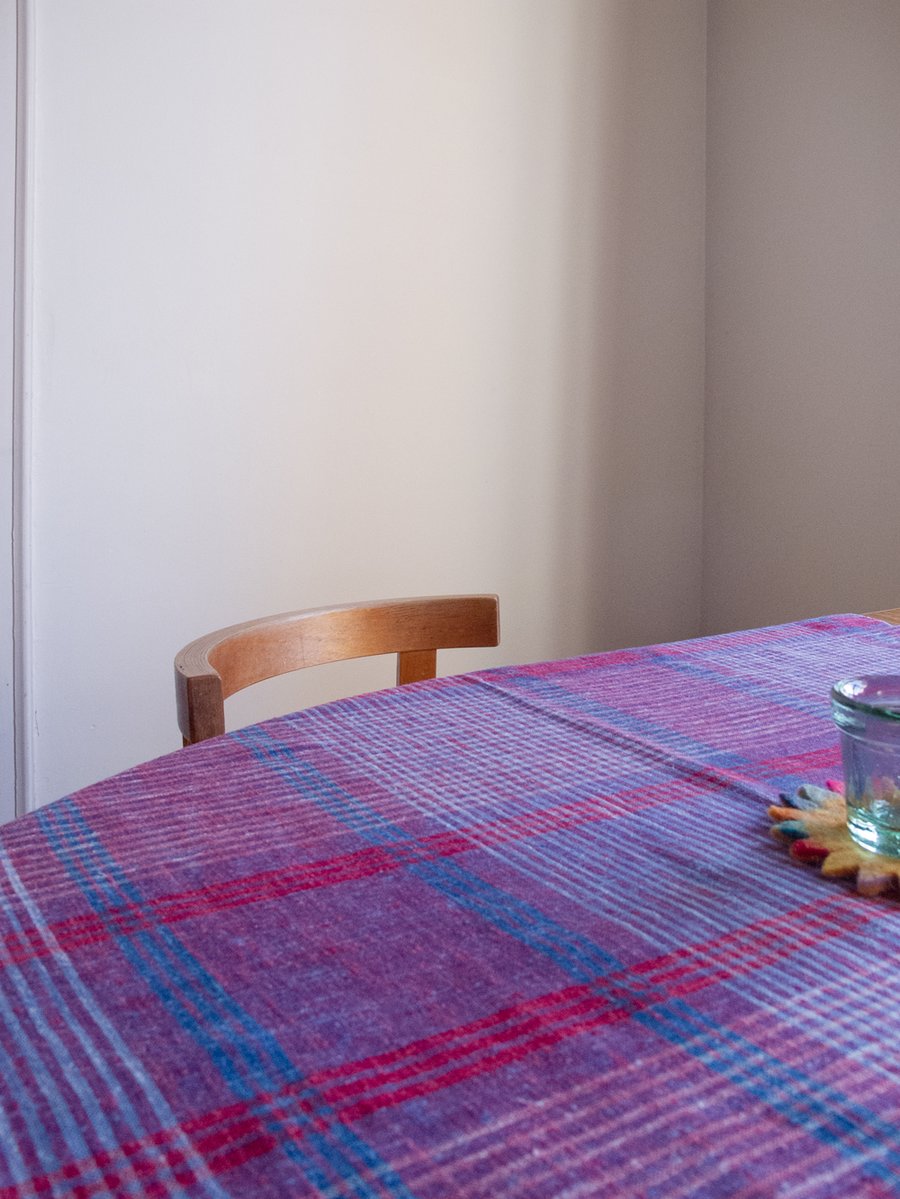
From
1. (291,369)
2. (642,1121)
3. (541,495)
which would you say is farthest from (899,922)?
(541,495)

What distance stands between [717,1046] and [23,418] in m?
1.87

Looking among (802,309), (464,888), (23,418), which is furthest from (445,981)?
(802,309)

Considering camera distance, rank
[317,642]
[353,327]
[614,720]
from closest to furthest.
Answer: [614,720]
[317,642]
[353,327]

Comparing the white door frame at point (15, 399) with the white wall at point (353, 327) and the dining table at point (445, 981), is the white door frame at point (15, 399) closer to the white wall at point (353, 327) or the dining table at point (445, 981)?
the white wall at point (353, 327)

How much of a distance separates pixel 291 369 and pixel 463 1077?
210 centimetres

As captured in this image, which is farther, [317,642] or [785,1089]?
[317,642]

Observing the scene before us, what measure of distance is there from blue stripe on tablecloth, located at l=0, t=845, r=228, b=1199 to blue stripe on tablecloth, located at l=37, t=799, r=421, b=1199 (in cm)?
3

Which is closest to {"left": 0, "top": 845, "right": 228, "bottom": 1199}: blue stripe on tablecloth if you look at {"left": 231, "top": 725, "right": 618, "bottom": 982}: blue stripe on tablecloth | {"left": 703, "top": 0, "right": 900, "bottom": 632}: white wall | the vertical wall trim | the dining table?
the dining table

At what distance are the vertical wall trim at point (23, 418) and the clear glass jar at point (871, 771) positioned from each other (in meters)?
1.73

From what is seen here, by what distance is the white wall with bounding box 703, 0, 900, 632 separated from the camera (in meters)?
2.66

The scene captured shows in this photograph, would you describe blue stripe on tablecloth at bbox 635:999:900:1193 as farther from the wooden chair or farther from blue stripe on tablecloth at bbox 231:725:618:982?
the wooden chair

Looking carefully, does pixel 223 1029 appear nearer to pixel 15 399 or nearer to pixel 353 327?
pixel 15 399

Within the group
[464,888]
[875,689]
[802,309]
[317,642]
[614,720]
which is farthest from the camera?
[802,309]

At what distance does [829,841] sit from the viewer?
0.66 meters
